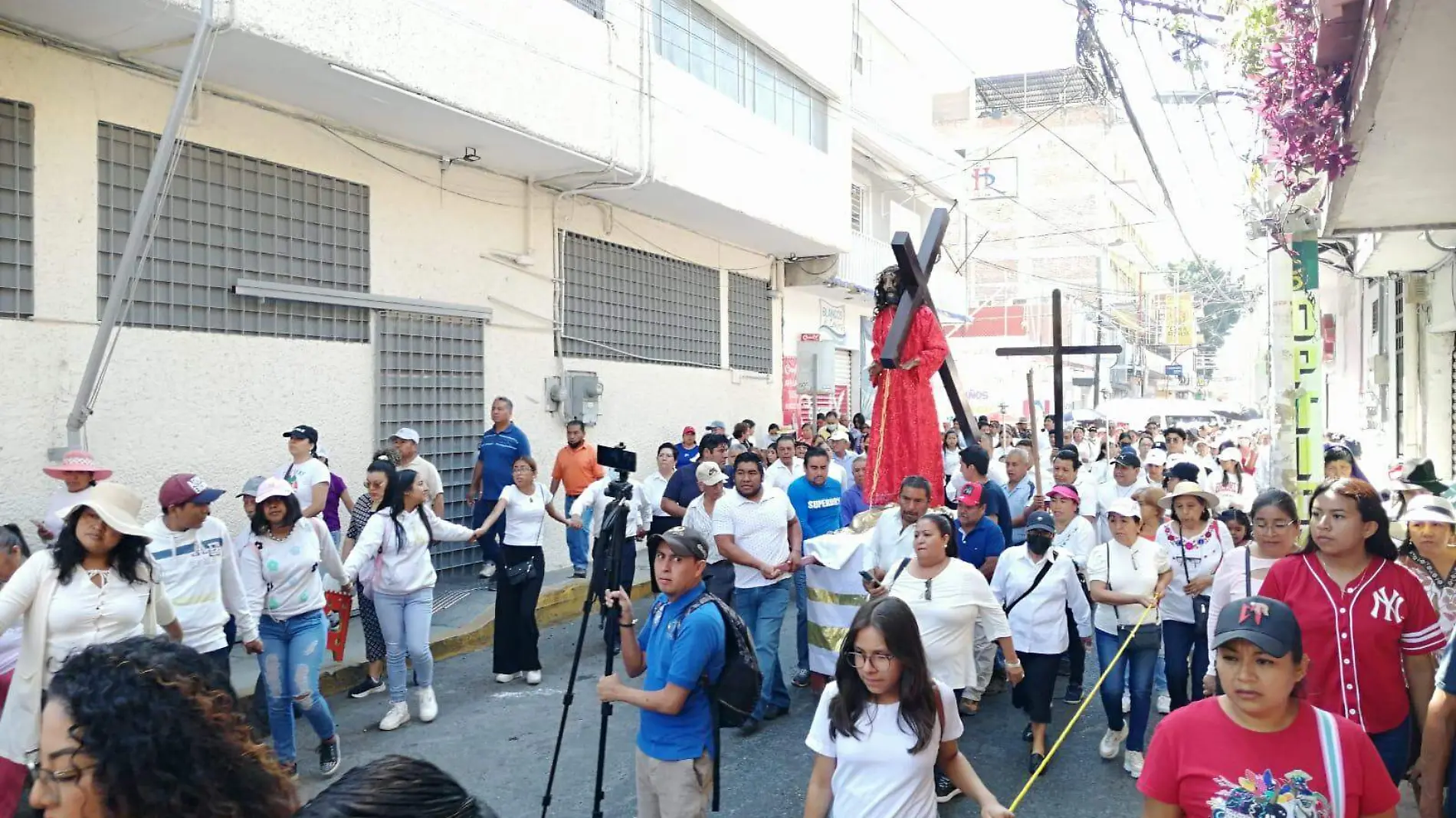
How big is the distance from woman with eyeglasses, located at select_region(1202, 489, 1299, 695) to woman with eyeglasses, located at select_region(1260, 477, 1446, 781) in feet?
2.78

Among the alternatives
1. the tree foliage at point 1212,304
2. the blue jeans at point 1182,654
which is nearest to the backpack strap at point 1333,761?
the blue jeans at point 1182,654

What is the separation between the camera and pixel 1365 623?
3.72m

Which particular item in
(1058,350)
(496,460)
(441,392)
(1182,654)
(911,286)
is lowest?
(1182,654)

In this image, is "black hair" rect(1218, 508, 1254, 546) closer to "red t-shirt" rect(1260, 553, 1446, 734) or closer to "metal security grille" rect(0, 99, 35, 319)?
"red t-shirt" rect(1260, 553, 1446, 734)

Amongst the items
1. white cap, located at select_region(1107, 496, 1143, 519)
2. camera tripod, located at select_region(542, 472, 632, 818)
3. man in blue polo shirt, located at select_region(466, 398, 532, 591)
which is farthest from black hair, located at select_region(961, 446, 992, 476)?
man in blue polo shirt, located at select_region(466, 398, 532, 591)

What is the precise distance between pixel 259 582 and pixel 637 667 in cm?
254

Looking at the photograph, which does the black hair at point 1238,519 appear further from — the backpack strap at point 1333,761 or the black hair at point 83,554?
the black hair at point 83,554

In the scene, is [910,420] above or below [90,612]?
above

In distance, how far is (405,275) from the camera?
1018 centimetres

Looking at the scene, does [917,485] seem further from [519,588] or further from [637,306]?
[637,306]

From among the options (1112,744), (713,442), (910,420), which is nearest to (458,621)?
(713,442)

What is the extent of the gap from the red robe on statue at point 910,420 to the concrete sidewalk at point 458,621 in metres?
3.59

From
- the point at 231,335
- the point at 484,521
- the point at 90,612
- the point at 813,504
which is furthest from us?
the point at 484,521

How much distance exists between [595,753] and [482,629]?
316 centimetres
